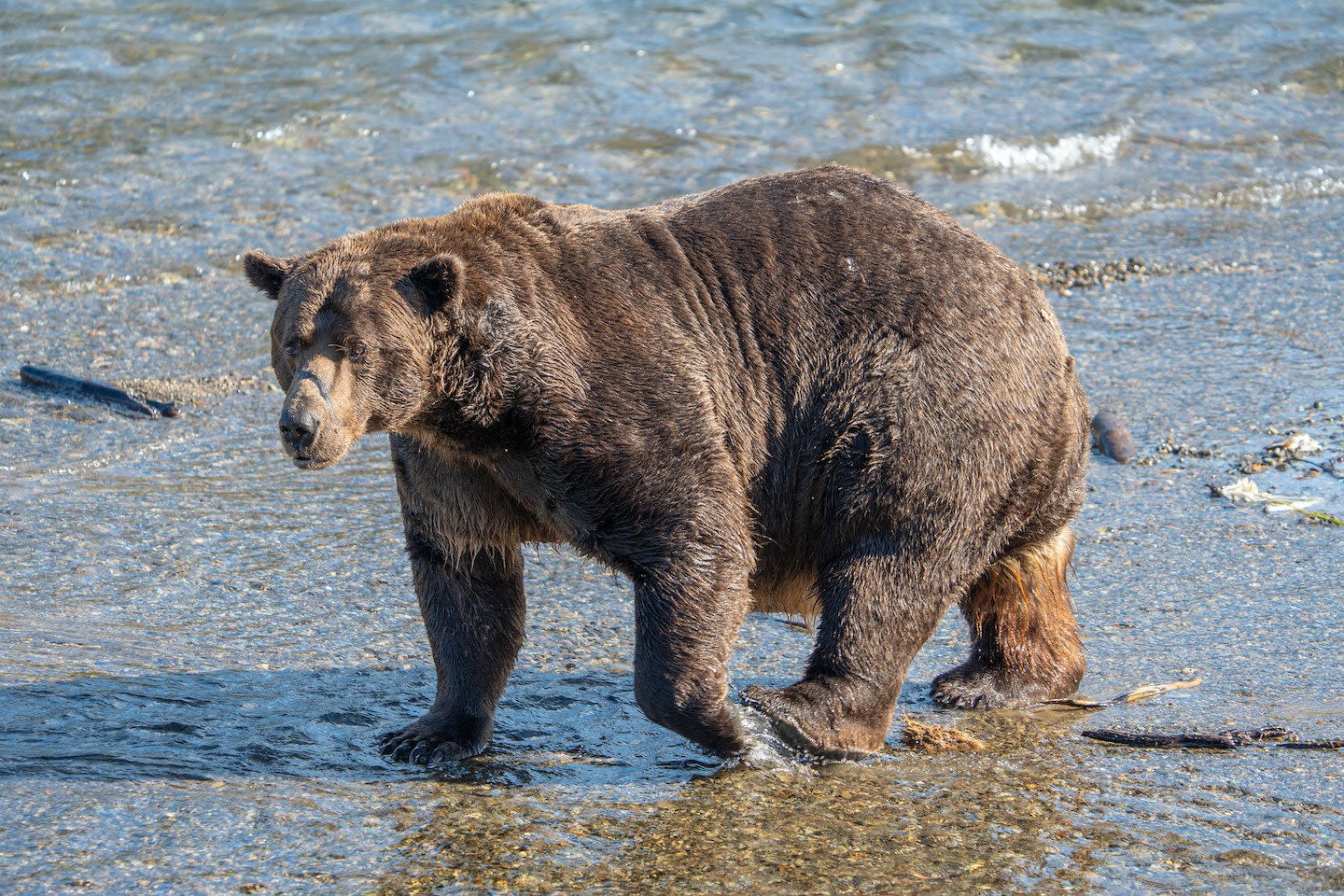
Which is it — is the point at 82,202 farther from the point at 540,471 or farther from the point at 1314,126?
the point at 1314,126

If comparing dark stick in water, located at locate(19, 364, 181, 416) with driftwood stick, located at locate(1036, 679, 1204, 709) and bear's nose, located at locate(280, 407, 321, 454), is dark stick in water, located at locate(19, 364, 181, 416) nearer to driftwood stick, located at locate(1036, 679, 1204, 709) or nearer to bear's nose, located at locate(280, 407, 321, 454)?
bear's nose, located at locate(280, 407, 321, 454)

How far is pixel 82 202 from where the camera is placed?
1162 centimetres

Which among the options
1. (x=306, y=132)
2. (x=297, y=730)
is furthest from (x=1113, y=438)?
(x=306, y=132)

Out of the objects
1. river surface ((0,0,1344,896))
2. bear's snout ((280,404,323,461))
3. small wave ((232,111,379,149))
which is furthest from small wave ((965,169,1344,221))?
bear's snout ((280,404,323,461))

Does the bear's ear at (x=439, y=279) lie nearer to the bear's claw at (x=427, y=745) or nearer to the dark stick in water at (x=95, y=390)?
the bear's claw at (x=427, y=745)

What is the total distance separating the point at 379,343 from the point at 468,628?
109cm

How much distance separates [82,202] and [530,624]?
727cm

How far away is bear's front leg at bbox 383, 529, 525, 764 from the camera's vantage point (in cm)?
514

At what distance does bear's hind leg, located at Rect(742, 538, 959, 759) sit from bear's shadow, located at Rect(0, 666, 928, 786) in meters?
0.41

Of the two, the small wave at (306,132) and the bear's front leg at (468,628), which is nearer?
the bear's front leg at (468,628)

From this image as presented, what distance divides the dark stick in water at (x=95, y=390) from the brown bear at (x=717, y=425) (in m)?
3.34

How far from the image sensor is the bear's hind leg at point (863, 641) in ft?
16.7

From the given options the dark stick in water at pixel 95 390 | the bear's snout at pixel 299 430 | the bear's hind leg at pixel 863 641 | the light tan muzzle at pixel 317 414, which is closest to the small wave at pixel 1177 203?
the dark stick in water at pixel 95 390

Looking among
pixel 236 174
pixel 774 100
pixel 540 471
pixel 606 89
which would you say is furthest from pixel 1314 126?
pixel 540 471
